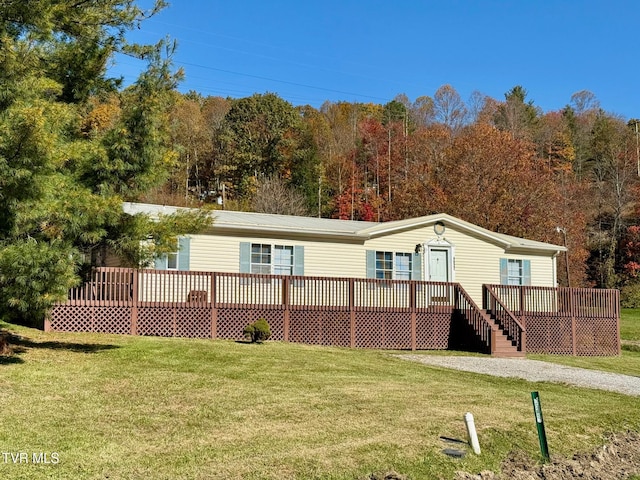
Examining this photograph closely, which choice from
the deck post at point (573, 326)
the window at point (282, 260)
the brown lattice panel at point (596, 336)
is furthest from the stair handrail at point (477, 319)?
the window at point (282, 260)

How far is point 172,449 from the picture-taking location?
5.54 meters

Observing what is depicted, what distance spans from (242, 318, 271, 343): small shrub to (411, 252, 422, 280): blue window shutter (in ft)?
23.7

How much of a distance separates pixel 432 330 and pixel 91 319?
880 centimetres

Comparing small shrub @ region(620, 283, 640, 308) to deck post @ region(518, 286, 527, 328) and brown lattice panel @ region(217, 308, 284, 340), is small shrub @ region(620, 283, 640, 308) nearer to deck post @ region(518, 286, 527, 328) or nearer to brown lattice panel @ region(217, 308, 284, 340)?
deck post @ region(518, 286, 527, 328)

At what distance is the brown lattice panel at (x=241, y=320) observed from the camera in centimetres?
1515

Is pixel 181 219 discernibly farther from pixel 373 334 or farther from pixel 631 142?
pixel 631 142

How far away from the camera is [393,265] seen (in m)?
19.8

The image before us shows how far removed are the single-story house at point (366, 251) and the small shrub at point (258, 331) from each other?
135 inches

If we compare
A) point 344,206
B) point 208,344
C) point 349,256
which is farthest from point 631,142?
point 208,344

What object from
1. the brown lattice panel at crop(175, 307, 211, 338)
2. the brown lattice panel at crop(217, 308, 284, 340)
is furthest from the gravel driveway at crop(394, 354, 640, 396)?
the brown lattice panel at crop(175, 307, 211, 338)

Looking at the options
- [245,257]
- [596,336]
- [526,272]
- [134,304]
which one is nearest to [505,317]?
[596,336]

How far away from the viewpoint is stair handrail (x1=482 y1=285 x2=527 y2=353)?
54.0ft

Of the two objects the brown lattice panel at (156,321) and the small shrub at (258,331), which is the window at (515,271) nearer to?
the small shrub at (258,331)

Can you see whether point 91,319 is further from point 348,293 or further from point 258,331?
point 348,293
